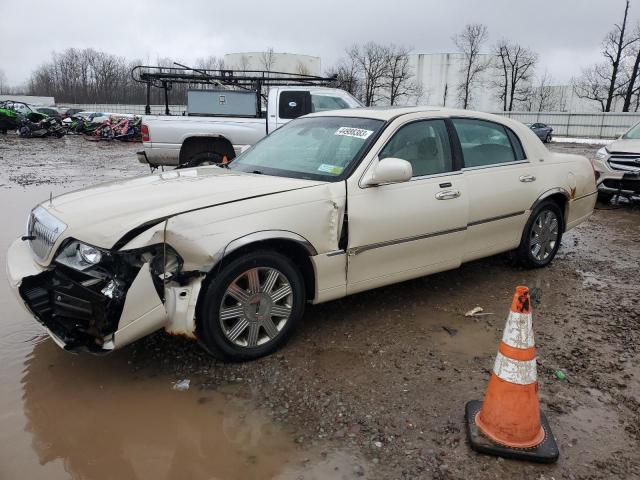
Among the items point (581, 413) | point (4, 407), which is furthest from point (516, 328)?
point (4, 407)

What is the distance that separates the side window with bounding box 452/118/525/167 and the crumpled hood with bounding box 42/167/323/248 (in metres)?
1.64

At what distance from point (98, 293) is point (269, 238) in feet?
3.41

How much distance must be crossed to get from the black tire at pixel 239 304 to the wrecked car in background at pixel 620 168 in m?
7.91

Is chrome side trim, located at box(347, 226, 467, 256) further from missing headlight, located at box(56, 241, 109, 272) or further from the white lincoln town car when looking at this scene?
missing headlight, located at box(56, 241, 109, 272)

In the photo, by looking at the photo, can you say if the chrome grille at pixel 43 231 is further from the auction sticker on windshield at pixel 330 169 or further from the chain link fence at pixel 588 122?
the chain link fence at pixel 588 122

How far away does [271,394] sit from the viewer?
304 cm

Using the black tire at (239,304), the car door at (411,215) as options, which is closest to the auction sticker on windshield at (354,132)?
the car door at (411,215)

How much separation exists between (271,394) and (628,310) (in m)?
3.32

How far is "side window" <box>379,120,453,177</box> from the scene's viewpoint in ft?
13.3

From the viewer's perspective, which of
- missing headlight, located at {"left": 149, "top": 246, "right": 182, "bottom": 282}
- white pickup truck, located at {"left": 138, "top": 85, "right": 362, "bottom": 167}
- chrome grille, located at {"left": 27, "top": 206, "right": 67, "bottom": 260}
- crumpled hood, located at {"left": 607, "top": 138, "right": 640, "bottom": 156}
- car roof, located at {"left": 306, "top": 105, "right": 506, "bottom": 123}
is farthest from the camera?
crumpled hood, located at {"left": 607, "top": 138, "right": 640, "bottom": 156}

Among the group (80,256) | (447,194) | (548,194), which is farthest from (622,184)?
(80,256)

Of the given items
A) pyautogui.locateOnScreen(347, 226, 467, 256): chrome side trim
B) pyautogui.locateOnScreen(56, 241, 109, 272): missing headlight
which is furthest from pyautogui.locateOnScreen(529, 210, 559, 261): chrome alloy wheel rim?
pyautogui.locateOnScreen(56, 241, 109, 272): missing headlight

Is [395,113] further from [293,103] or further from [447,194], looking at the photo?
[293,103]

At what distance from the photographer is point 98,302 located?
9.21ft
